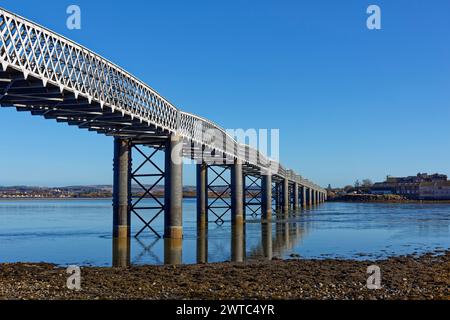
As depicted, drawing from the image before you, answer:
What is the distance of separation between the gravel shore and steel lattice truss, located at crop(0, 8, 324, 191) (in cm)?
952

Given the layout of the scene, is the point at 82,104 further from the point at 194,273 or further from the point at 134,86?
the point at 194,273

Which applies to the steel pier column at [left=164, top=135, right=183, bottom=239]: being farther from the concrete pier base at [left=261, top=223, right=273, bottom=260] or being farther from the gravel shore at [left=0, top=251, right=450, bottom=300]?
the gravel shore at [left=0, top=251, right=450, bottom=300]

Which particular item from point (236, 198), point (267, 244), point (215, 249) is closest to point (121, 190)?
point (215, 249)

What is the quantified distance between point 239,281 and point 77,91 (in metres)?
15.4

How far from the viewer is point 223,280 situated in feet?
71.8

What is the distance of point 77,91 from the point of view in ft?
98.4

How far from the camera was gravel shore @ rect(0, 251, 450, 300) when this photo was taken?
1762 cm

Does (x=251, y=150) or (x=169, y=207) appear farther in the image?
(x=251, y=150)

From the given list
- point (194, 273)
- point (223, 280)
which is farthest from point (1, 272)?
point (223, 280)

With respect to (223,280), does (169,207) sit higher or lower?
higher

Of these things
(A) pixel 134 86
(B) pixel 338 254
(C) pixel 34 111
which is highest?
(A) pixel 134 86

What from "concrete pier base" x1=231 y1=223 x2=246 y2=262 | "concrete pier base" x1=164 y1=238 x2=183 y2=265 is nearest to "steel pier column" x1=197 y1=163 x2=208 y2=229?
"concrete pier base" x1=231 y1=223 x2=246 y2=262

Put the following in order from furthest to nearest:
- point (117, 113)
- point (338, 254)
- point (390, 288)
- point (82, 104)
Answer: point (117, 113) < point (338, 254) < point (82, 104) < point (390, 288)

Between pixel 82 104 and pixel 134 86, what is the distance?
961 cm
